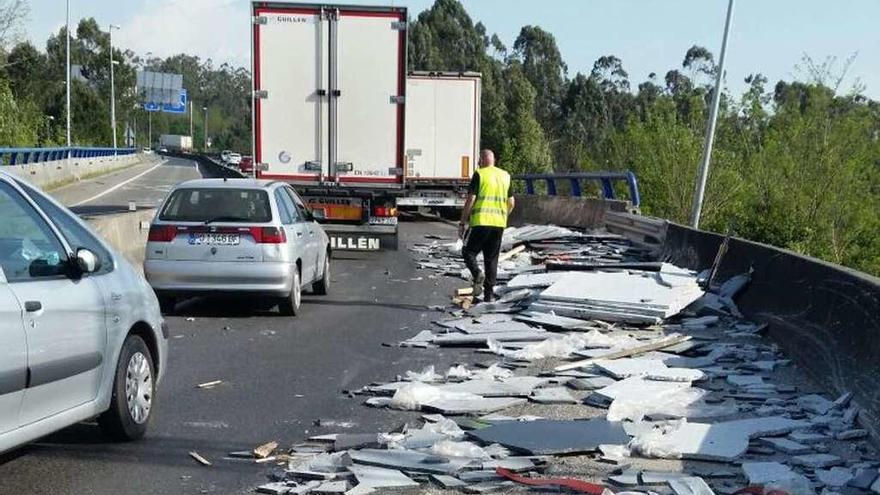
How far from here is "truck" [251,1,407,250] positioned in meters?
18.2

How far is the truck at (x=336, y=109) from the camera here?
18188mm

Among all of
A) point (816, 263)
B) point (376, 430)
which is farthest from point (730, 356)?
point (376, 430)

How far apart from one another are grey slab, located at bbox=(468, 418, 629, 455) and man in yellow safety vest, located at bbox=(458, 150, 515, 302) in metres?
6.47

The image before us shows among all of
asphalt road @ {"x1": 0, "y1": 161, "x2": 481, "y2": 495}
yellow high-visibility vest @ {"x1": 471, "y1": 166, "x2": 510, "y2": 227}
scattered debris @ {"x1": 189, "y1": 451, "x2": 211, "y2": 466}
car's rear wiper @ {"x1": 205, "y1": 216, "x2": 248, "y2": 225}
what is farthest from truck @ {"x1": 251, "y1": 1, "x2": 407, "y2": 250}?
scattered debris @ {"x1": 189, "y1": 451, "x2": 211, "y2": 466}

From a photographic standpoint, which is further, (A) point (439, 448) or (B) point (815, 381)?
(B) point (815, 381)

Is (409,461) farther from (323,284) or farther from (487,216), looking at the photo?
(323,284)

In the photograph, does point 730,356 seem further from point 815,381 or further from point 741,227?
point 741,227

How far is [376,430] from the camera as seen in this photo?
6.90 metres

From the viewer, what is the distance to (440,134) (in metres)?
29.8

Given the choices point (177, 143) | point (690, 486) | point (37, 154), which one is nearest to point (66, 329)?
point (690, 486)

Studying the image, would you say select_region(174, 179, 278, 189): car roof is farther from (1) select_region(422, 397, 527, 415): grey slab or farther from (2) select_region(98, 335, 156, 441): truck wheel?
(2) select_region(98, 335, 156, 441): truck wheel

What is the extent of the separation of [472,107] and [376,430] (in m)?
23.4

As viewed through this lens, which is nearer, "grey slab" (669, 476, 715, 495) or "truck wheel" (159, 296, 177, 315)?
"grey slab" (669, 476, 715, 495)

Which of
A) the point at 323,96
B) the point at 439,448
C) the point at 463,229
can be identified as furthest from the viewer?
the point at 323,96
